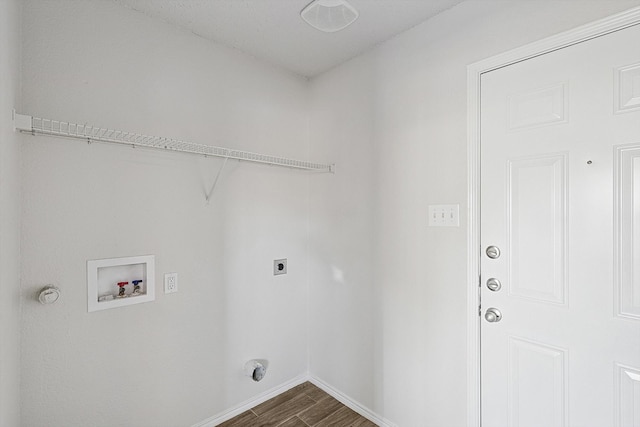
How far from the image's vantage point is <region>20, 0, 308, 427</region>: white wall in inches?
54.7

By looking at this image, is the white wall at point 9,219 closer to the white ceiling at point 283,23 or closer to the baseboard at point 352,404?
the white ceiling at point 283,23

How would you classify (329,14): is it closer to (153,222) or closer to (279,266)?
(153,222)

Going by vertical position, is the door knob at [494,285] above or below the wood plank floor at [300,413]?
above

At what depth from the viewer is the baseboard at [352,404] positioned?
195cm

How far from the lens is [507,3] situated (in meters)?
1.42

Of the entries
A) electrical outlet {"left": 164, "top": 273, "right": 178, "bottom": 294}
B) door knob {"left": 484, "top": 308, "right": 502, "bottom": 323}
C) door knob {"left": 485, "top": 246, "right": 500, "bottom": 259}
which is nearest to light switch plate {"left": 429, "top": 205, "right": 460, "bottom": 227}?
door knob {"left": 485, "top": 246, "right": 500, "bottom": 259}

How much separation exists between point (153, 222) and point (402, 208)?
1.46 metres

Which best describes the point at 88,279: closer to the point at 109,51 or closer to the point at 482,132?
the point at 109,51

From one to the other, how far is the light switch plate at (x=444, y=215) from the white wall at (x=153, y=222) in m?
1.10

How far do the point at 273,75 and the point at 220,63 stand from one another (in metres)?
0.43

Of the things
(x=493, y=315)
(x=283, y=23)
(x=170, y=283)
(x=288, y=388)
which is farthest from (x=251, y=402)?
(x=283, y=23)

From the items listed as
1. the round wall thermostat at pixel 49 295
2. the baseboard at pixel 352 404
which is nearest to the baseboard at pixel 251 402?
the baseboard at pixel 352 404

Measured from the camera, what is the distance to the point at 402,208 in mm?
1849

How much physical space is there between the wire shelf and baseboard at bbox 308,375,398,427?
5.67 feet
